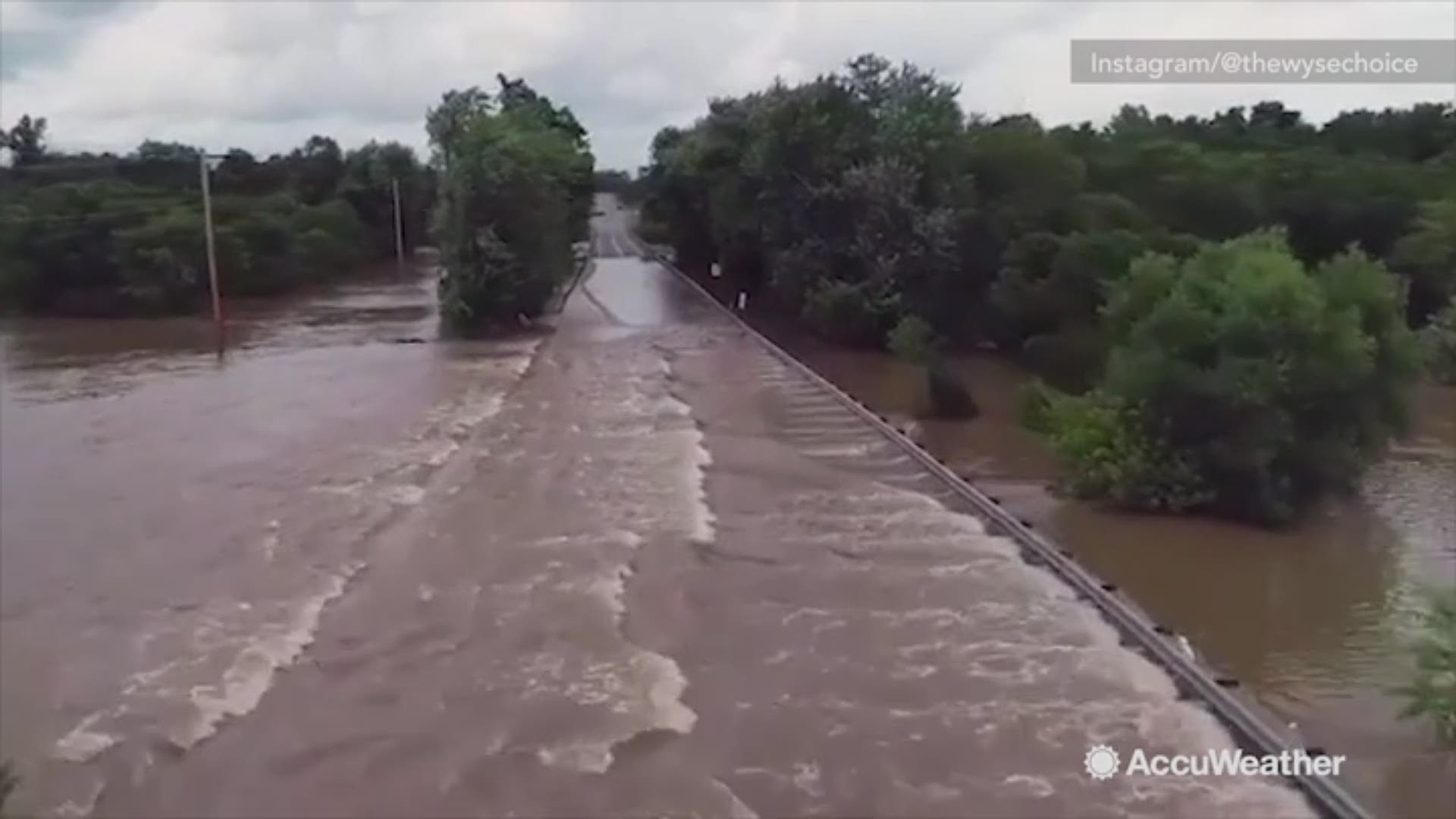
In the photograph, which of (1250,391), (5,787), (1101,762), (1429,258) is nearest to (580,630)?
(1101,762)

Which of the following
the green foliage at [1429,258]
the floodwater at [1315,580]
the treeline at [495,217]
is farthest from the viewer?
the treeline at [495,217]

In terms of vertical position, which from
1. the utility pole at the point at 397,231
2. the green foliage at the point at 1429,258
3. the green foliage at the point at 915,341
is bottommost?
the green foliage at the point at 915,341

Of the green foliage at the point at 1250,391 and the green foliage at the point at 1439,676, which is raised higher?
the green foliage at the point at 1250,391

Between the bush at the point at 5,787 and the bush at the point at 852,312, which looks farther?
the bush at the point at 852,312

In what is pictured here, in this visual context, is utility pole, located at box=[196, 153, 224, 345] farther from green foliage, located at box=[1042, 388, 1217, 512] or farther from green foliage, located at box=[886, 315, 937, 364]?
green foliage, located at box=[1042, 388, 1217, 512]

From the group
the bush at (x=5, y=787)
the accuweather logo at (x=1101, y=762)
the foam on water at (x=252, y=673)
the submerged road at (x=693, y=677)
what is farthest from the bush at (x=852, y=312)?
the bush at (x=5, y=787)

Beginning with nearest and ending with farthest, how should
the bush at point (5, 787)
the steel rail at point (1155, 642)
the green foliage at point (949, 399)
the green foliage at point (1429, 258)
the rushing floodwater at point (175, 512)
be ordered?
the bush at point (5, 787), the steel rail at point (1155, 642), the rushing floodwater at point (175, 512), the green foliage at point (949, 399), the green foliage at point (1429, 258)

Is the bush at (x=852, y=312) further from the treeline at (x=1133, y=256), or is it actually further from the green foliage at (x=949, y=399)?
the green foliage at (x=949, y=399)
